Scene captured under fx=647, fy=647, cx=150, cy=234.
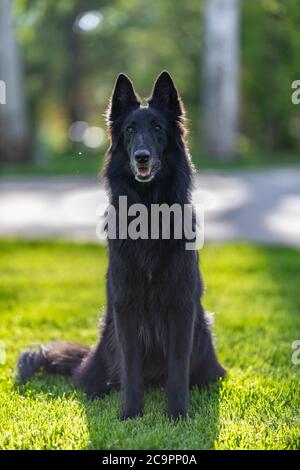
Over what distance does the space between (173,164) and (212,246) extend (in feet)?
16.9

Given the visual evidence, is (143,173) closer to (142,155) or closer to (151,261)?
(142,155)

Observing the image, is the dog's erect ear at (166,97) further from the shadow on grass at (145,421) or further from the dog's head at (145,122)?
the shadow on grass at (145,421)

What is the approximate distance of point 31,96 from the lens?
25.6 m

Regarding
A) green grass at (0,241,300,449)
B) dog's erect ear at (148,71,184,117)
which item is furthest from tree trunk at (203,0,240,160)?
dog's erect ear at (148,71,184,117)

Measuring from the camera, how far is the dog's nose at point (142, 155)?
3.37 meters

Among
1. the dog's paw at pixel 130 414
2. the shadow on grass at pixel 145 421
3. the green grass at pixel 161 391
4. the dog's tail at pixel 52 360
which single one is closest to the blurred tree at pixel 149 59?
the green grass at pixel 161 391

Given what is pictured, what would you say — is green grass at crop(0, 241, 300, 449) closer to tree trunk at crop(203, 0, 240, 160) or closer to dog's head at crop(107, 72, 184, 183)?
dog's head at crop(107, 72, 184, 183)

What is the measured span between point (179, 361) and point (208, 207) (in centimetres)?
763

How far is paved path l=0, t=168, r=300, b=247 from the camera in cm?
952

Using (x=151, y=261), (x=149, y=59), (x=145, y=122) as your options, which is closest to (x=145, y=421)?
(x=151, y=261)

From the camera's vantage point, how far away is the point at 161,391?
3.96 meters

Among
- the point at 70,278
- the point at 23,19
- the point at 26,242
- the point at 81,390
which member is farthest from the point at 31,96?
the point at 81,390

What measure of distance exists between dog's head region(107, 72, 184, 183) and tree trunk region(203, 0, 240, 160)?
43.4 feet
